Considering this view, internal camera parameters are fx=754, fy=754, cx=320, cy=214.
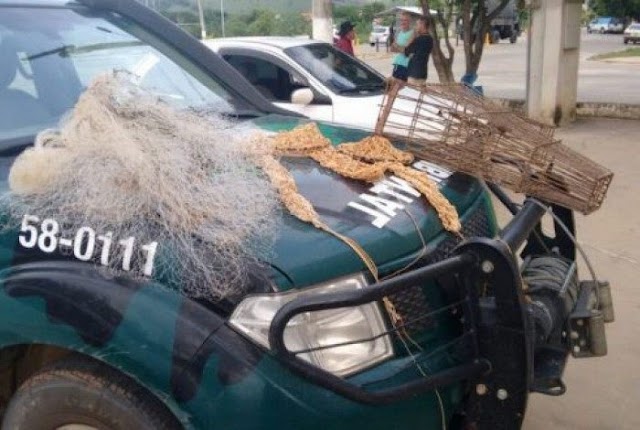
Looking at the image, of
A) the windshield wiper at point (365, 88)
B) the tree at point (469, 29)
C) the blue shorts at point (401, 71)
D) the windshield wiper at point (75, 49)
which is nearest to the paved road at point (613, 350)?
the windshield wiper at point (75, 49)

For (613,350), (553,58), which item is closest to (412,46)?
(553,58)

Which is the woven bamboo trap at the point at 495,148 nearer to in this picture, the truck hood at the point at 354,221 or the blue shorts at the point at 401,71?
the truck hood at the point at 354,221

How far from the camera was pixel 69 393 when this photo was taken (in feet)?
6.67

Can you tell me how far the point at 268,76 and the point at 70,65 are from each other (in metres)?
4.76

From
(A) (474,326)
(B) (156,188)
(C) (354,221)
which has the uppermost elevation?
(B) (156,188)

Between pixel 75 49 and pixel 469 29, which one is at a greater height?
pixel 75 49

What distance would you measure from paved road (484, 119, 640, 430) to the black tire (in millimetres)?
1877

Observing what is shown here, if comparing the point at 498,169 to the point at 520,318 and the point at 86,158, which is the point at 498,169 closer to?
the point at 520,318

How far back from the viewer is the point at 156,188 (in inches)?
84.4

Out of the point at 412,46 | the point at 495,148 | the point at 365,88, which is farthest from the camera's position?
the point at 412,46

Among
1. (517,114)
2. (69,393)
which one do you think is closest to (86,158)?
(69,393)

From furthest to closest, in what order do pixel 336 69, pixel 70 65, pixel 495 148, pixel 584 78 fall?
pixel 584 78
pixel 336 69
pixel 70 65
pixel 495 148

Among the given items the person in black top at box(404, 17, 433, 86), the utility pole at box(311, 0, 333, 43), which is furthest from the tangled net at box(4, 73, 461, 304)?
the utility pole at box(311, 0, 333, 43)

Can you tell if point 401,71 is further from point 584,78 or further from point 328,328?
point 584,78
